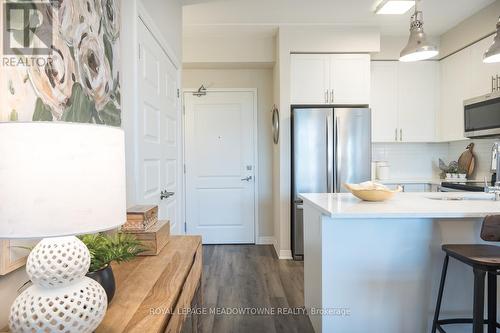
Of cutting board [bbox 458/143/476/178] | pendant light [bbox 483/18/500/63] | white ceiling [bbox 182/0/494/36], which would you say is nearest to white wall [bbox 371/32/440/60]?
white ceiling [bbox 182/0/494/36]

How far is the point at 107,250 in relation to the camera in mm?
897

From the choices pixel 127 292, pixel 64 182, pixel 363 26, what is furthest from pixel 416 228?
pixel 363 26

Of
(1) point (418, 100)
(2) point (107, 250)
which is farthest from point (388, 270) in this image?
(1) point (418, 100)

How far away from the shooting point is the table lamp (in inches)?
21.8

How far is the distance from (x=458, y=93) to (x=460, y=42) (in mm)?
600

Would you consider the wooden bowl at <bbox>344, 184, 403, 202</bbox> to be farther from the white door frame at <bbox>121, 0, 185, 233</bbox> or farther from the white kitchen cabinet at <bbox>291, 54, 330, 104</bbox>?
the white kitchen cabinet at <bbox>291, 54, 330, 104</bbox>

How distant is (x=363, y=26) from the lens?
3551 mm

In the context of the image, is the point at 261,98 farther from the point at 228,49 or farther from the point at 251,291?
the point at 251,291

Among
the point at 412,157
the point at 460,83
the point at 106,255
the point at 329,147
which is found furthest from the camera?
the point at 412,157

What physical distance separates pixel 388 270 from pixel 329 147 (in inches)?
72.7

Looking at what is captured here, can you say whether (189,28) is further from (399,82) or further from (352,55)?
(399,82)

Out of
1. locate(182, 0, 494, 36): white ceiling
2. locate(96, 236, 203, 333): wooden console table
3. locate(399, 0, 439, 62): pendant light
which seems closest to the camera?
locate(96, 236, 203, 333): wooden console table

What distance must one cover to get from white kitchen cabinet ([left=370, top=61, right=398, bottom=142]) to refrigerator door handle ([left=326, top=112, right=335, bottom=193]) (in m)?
0.89

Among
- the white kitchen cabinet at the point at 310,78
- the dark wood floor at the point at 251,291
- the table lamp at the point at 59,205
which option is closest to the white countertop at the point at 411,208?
the dark wood floor at the point at 251,291
